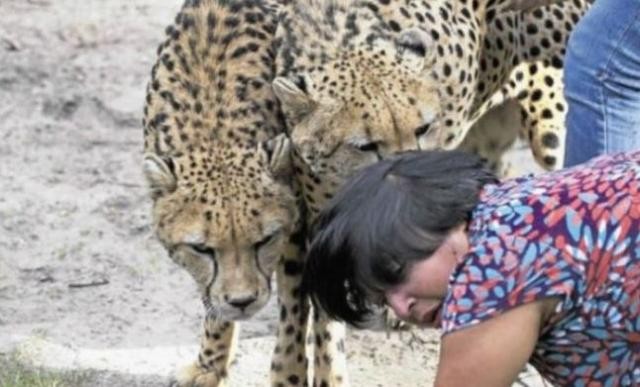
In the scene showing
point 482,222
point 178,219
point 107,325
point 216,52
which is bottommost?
point 107,325

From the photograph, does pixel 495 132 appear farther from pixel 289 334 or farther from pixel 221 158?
pixel 221 158

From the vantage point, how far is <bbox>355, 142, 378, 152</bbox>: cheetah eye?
505cm

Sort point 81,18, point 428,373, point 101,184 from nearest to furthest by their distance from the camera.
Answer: point 428,373, point 101,184, point 81,18

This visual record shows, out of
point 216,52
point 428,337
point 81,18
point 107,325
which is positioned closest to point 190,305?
point 107,325

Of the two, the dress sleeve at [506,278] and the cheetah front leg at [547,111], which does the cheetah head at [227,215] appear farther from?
the dress sleeve at [506,278]

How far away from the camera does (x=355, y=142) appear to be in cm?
505

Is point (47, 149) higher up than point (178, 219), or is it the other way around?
point (178, 219)

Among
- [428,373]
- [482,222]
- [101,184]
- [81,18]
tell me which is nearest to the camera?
[482,222]

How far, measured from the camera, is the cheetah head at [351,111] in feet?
16.6

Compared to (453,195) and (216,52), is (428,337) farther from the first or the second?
(453,195)

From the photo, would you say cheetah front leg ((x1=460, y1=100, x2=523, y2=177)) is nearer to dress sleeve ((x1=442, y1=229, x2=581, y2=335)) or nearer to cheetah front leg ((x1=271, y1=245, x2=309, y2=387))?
cheetah front leg ((x1=271, y1=245, x2=309, y2=387))

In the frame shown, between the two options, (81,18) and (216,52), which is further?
(81,18)

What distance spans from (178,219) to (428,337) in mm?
1144

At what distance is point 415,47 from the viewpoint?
5242 mm
